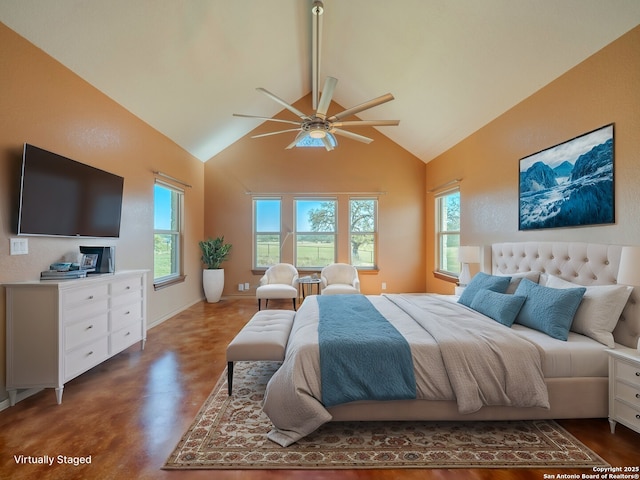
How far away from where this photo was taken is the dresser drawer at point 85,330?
87.8 inches

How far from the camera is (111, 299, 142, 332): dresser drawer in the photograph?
275cm

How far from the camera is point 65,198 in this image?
102 inches

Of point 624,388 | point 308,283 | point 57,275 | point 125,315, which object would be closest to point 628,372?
point 624,388

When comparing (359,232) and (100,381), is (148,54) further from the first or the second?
(359,232)

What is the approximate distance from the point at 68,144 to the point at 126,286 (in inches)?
56.7

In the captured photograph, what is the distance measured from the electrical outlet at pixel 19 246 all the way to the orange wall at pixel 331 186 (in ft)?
12.0

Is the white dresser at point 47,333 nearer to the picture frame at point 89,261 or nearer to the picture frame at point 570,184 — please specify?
the picture frame at point 89,261

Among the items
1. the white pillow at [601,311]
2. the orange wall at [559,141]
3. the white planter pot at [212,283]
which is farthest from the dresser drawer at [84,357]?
the orange wall at [559,141]

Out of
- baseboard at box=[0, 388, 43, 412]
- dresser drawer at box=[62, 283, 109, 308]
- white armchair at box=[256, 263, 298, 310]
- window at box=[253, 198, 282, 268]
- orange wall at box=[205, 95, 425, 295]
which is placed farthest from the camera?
window at box=[253, 198, 282, 268]

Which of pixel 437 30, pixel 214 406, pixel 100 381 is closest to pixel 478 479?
pixel 214 406

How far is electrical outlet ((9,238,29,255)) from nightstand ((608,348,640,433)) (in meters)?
4.22

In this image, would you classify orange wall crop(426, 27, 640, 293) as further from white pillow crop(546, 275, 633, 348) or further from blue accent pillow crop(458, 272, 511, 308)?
blue accent pillow crop(458, 272, 511, 308)

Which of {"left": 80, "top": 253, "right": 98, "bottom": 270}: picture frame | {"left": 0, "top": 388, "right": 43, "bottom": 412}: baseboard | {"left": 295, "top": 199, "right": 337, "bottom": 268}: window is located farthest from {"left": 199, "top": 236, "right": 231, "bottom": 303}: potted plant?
{"left": 0, "top": 388, "right": 43, "bottom": 412}: baseboard

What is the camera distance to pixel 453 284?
15.7ft
